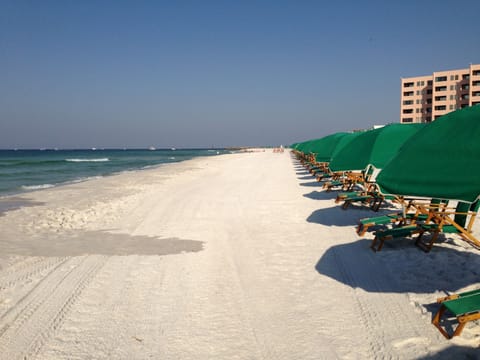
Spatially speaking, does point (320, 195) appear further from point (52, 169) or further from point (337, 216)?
point (52, 169)

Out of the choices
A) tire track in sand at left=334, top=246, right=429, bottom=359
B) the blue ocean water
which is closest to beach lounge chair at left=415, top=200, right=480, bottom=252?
tire track in sand at left=334, top=246, right=429, bottom=359

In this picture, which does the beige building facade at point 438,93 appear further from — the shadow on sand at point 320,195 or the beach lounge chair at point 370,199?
the beach lounge chair at point 370,199

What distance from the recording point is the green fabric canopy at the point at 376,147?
7.27 m

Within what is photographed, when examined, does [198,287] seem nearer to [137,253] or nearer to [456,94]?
[137,253]

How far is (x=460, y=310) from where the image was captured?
3.21m

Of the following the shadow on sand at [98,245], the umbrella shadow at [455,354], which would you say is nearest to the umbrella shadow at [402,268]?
the umbrella shadow at [455,354]

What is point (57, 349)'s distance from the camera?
329 cm

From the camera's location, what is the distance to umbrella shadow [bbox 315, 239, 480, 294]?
449 cm

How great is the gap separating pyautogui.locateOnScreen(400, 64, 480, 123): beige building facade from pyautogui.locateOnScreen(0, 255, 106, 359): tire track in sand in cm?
5549

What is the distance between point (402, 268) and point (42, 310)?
476 cm

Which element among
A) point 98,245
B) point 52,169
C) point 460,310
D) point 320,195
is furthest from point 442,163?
point 52,169

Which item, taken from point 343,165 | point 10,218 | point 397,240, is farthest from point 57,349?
point 10,218

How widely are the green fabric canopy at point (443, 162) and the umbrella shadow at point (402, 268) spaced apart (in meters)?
1.54

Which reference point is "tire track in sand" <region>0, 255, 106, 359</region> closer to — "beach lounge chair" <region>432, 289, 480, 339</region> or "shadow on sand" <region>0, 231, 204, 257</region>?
"shadow on sand" <region>0, 231, 204, 257</region>
